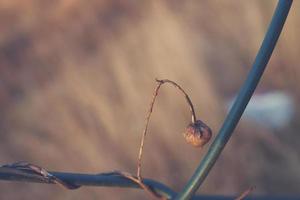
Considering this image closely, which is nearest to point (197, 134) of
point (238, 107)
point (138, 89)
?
point (238, 107)

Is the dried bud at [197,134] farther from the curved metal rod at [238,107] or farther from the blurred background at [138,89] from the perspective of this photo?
the blurred background at [138,89]

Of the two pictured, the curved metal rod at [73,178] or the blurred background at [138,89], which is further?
the blurred background at [138,89]

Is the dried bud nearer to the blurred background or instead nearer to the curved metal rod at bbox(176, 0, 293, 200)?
the curved metal rod at bbox(176, 0, 293, 200)

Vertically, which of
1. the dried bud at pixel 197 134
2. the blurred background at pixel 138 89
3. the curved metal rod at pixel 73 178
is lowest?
the blurred background at pixel 138 89

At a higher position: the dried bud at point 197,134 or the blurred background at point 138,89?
the dried bud at point 197,134

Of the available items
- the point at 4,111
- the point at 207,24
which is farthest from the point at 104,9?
the point at 4,111

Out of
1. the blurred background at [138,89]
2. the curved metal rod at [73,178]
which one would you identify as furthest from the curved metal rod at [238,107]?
the blurred background at [138,89]

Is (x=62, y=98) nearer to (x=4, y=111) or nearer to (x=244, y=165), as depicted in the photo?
(x=4, y=111)
